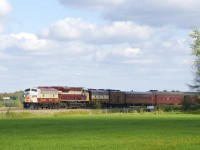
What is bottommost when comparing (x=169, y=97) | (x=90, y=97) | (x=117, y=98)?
(x=117, y=98)

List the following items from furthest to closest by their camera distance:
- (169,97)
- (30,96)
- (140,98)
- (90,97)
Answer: (169,97)
(140,98)
(90,97)
(30,96)

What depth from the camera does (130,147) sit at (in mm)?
26188

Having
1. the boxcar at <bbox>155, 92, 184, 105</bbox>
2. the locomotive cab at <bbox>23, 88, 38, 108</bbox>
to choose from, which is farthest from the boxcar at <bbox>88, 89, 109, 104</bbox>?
the locomotive cab at <bbox>23, 88, 38, 108</bbox>

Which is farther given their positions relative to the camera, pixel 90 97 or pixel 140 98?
pixel 140 98

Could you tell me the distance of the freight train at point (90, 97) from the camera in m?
105

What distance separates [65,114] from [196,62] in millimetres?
25047

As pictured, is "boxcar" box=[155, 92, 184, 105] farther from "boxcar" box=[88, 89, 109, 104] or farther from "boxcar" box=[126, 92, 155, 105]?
"boxcar" box=[88, 89, 109, 104]

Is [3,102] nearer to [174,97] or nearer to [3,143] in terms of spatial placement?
[174,97]

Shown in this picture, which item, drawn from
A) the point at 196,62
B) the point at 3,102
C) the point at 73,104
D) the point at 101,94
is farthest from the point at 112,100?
the point at 3,102

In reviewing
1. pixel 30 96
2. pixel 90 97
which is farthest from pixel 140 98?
pixel 30 96

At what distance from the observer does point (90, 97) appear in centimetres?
11338

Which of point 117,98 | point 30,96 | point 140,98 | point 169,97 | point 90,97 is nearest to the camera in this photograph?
point 30,96

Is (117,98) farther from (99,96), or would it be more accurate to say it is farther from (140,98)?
(140,98)

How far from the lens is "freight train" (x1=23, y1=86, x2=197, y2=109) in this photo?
105000 mm
